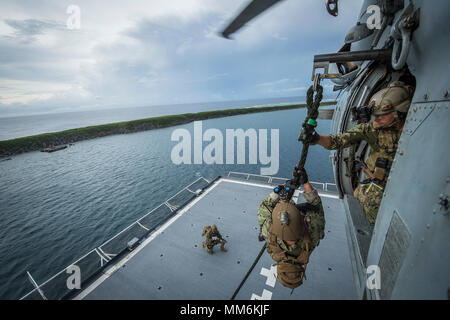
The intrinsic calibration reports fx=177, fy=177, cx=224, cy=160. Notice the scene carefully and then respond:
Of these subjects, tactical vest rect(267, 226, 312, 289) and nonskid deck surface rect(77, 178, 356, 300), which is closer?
tactical vest rect(267, 226, 312, 289)

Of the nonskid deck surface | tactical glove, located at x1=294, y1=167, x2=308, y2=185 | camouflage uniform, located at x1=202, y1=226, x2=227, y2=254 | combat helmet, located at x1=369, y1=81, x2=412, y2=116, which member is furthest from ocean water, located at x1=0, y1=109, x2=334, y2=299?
combat helmet, located at x1=369, y1=81, x2=412, y2=116

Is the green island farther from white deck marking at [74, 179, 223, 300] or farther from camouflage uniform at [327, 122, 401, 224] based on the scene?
camouflage uniform at [327, 122, 401, 224]

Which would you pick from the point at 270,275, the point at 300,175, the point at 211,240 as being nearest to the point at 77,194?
the point at 211,240

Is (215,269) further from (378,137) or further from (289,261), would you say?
(378,137)

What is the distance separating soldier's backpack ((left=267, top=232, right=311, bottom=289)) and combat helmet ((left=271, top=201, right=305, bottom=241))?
324 mm

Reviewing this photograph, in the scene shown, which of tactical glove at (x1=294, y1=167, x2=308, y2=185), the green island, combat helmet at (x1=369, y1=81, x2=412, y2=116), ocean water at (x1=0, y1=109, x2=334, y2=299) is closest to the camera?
combat helmet at (x1=369, y1=81, x2=412, y2=116)

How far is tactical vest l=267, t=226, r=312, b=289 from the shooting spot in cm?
325

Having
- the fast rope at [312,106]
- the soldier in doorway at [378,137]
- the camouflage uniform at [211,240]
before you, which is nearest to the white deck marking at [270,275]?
the camouflage uniform at [211,240]

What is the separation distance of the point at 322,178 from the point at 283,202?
84.2 ft

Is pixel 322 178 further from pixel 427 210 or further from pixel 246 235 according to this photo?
pixel 427 210

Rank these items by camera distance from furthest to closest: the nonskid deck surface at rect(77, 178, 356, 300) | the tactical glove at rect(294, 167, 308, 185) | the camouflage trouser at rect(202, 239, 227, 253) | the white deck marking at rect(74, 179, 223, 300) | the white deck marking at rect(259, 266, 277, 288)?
the camouflage trouser at rect(202, 239, 227, 253)
the white deck marking at rect(74, 179, 223, 300)
the white deck marking at rect(259, 266, 277, 288)
the nonskid deck surface at rect(77, 178, 356, 300)
the tactical glove at rect(294, 167, 308, 185)

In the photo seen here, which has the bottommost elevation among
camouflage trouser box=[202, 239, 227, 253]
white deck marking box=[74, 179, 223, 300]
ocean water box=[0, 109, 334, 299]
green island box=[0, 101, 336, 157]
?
ocean water box=[0, 109, 334, 299]
